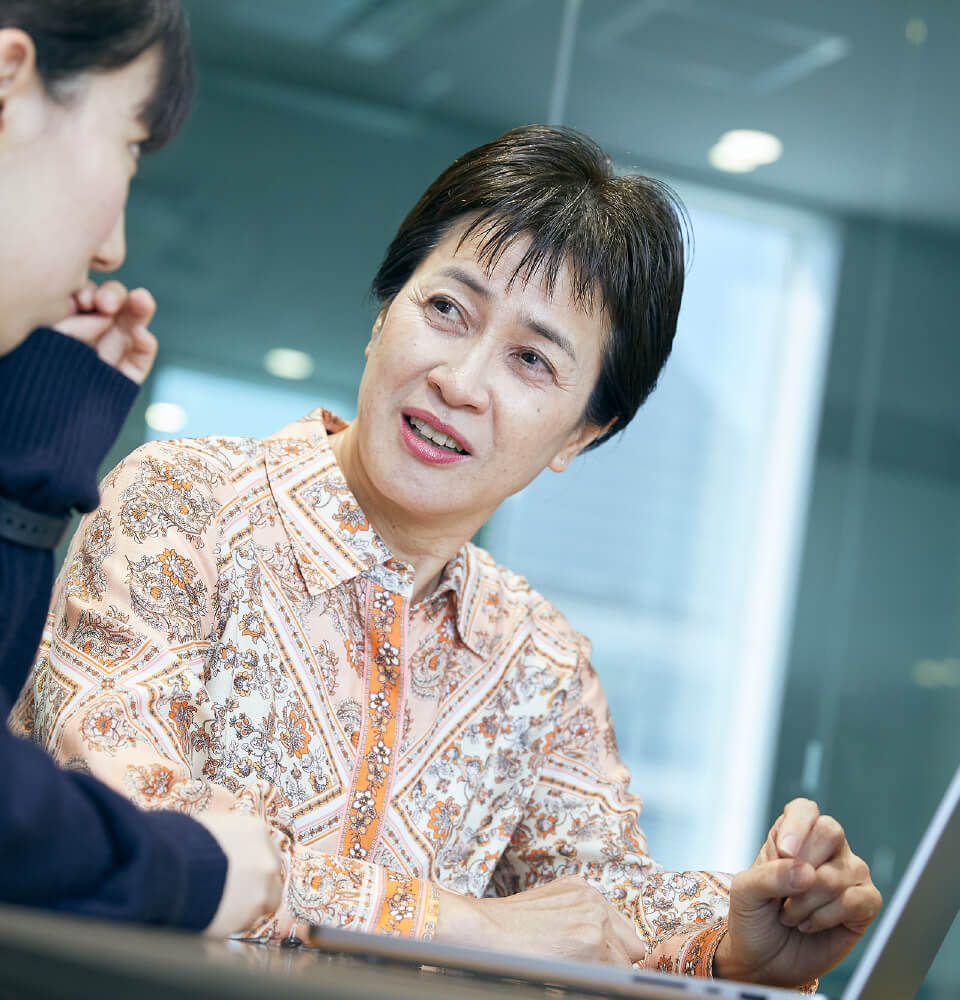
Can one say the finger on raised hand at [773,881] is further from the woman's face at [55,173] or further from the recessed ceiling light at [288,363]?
the recessed ceiling light at [288,363]

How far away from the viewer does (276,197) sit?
246cm

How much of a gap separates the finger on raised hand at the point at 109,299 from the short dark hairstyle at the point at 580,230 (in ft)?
1.67

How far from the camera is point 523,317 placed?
127 centimetres

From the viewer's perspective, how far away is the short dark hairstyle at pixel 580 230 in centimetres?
129

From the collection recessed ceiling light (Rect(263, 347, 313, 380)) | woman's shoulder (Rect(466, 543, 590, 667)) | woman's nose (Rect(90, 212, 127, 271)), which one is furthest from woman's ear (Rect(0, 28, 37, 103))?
recessed ceiling light (Rect(263, 347, 313, 380))

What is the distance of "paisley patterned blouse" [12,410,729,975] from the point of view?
3.08 ft

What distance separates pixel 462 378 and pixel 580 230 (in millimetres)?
210

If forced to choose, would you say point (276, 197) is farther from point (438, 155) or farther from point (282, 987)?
point (282, 987)

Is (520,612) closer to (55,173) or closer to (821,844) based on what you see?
(821,844)

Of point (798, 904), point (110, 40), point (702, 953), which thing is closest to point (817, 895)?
point (798, 904)

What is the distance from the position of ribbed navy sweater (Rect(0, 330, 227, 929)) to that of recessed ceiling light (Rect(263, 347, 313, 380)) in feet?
5.28

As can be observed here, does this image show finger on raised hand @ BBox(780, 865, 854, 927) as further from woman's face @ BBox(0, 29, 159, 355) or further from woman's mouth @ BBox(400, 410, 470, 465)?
woman's face @ BBox(0, 29, 159, 355)

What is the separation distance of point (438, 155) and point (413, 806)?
1.72 m

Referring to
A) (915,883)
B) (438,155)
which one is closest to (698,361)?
(438,155)
